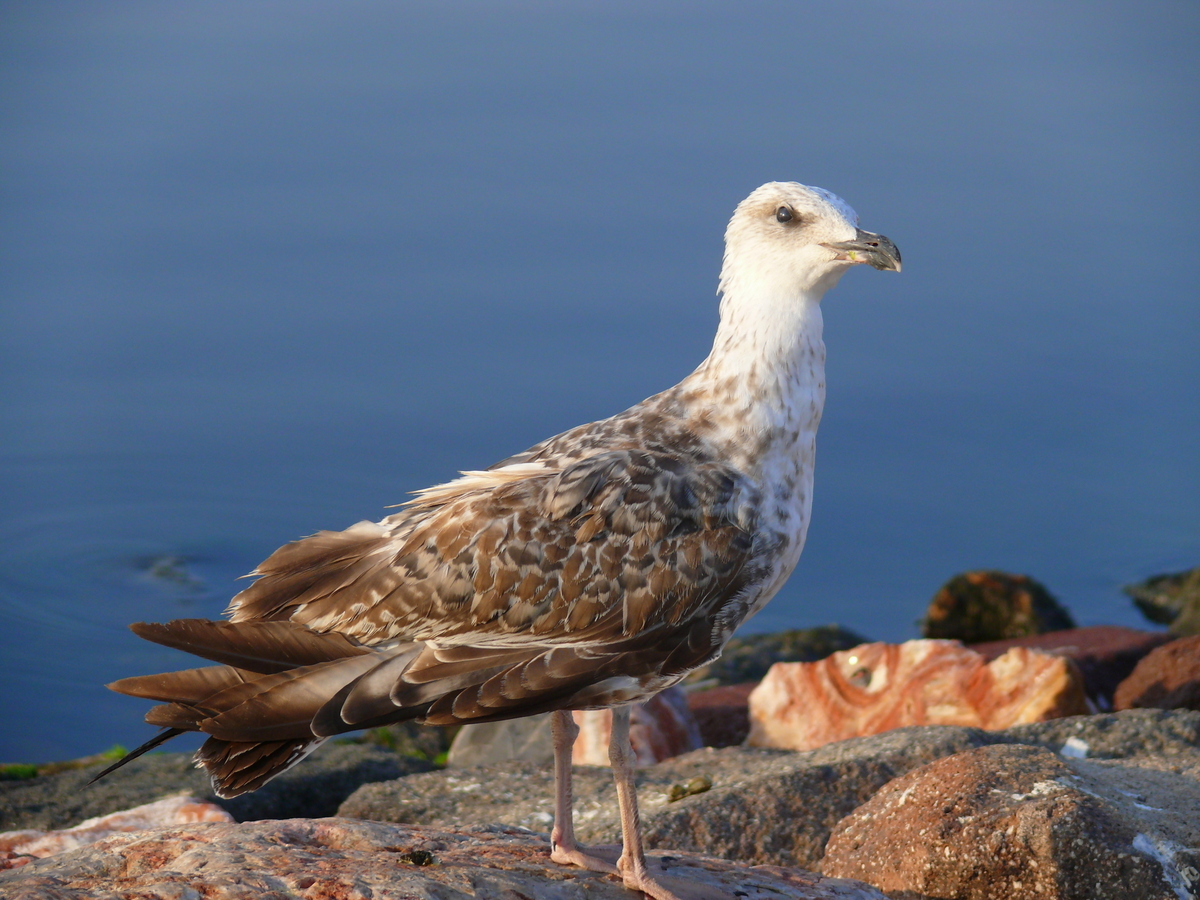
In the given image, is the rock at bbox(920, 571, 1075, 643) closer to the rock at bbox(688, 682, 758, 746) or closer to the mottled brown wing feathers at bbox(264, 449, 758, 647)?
the rock at bbox(688, 682, 758, 746)

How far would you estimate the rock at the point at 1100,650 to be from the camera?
8039 millimetres

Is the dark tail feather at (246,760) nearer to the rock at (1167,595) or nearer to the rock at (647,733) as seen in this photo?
the rock at (647,733)

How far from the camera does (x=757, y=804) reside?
5527 mm

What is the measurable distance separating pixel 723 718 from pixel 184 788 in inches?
131

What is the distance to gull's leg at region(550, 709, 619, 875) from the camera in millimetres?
4418

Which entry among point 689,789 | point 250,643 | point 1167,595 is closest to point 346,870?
point 250,643

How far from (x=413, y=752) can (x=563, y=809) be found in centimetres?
412

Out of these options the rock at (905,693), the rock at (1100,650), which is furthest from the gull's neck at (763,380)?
the rock at (1100,650)

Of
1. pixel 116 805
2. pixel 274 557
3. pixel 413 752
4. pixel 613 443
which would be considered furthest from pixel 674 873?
pixel 413 752

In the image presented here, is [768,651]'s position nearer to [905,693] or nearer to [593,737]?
[905,693]

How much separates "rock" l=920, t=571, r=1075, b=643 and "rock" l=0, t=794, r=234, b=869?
21.4ft

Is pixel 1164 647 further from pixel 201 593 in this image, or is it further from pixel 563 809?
pixel 201 593

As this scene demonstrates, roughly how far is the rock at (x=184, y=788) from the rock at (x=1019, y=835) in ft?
10.1

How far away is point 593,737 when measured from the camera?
23.7ft
